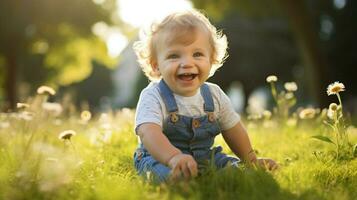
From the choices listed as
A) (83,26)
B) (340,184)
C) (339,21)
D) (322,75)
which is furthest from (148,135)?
(339,21)

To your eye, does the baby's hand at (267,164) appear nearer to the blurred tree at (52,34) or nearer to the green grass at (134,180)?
the green grass at (134,180)

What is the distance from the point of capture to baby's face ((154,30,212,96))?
3758 millimetres

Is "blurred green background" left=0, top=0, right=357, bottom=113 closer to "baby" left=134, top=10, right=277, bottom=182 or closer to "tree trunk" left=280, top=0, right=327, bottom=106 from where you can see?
"tree trunk" left=280, top=0, right=327, bottom=106

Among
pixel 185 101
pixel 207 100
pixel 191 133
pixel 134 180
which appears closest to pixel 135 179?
pixel 134 180

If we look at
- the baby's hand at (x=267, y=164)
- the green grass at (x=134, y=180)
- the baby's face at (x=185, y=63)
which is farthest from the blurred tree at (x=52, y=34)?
the baby's hand at (x=267, y=164)

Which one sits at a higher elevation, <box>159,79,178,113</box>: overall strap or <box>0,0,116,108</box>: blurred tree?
<box>0,0,116,108</box>: blurred tree

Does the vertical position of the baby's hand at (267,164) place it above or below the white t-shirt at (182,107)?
below

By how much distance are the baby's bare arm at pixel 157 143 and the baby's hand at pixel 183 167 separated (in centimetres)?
13

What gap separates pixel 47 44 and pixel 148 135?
23983 millimetres

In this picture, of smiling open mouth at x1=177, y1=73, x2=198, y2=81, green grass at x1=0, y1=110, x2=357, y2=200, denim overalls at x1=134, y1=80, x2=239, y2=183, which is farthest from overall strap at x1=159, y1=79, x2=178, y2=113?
green grass at x1=0, y1=110, x2=357, y2=200

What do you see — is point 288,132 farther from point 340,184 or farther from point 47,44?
point 47,44

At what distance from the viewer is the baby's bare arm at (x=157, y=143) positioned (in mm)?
3334

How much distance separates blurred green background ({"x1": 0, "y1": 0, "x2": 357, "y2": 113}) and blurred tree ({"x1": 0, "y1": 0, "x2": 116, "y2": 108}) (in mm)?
41

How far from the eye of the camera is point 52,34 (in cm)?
2592
